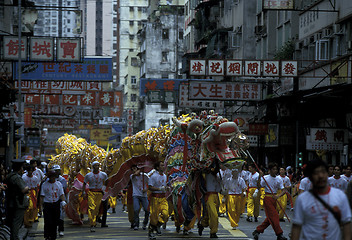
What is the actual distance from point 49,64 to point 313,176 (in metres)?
21.7

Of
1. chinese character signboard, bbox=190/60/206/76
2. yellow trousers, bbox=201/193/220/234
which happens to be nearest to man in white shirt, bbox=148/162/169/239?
yellow trousers, bbox=201/193/220/234

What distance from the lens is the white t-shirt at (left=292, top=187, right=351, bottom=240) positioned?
7047 millimetres

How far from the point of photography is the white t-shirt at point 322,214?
7.05 meters

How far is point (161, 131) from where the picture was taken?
57.2 ft

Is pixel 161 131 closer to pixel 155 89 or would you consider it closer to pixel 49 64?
pixel 49 64

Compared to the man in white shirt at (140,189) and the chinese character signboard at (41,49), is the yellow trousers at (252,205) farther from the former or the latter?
the chinese character signboard at (41,49)

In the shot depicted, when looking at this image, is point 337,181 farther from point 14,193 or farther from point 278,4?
point 278,4

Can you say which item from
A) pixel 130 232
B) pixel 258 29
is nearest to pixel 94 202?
pixel 130 232

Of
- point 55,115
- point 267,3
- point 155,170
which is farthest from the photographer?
point 55,115

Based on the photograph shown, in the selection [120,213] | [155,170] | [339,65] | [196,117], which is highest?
[339,65]

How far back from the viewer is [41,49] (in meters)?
25.2

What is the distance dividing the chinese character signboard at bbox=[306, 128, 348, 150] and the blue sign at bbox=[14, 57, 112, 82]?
7360 mm

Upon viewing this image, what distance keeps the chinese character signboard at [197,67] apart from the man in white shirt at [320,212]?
66.8 feet

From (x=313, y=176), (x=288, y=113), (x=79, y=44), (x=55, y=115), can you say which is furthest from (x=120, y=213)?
(x=55, y=115)
